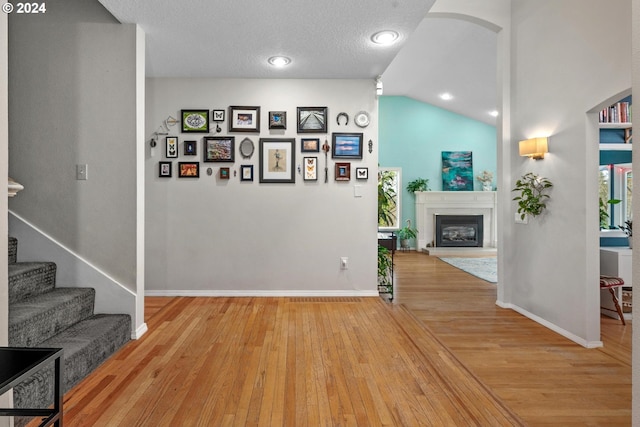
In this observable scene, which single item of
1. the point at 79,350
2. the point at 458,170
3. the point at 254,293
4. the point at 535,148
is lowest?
the point at 254,293

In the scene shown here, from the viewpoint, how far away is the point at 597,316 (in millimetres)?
2947

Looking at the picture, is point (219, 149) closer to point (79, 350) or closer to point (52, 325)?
point (52, 325)

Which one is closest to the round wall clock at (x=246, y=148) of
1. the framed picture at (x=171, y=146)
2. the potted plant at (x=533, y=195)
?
the framed picture at (x=171, y=146)

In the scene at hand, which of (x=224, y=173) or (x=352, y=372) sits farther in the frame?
(x=224, y=173)

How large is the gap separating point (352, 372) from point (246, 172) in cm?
261

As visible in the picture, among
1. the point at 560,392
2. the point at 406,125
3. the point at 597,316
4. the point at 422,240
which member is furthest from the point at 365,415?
the point at 406,125

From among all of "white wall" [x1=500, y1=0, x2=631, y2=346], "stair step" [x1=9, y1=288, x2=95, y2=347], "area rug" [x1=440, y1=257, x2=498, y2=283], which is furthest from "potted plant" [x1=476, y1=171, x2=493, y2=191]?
"stair step" [x1=9, y1=288, x2=95, y2=347]

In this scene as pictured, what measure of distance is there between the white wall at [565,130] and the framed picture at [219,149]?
10.0ft

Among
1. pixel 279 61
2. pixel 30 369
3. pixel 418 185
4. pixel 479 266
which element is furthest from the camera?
pixel 418 185

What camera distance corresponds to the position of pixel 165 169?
14.0 ft

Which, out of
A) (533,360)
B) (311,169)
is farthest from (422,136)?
(533,360)

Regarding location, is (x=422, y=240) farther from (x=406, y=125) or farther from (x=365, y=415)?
(x=365, y=415)

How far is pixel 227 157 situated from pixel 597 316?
149 inches

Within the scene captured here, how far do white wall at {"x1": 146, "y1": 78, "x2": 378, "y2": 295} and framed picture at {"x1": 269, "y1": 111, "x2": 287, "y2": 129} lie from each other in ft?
0.19
